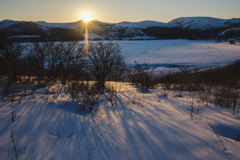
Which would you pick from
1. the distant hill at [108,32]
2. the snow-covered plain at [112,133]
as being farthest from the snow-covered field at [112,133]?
the distant hill at [108,32]

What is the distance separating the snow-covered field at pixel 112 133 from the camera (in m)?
1.67

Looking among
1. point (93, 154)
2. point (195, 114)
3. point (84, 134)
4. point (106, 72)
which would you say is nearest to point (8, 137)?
point (84, 134)

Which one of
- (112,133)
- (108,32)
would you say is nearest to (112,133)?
(112,133)

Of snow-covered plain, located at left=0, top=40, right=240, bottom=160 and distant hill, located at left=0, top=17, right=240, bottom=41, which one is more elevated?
distant hill, located at left=0, top=17, right=240, bottom=41

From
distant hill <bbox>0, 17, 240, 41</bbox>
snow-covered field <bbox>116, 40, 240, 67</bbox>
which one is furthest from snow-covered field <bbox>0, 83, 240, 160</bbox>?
snow-covered field <bbox>116, 40, 240, 67</bbox>

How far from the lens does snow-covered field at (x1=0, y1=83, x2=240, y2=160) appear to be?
5.46 feet

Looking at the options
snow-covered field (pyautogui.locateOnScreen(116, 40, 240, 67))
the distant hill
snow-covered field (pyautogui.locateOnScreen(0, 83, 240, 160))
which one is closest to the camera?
snow-covered field (pyautogui.locateOnScreen(0, 83, 240, 160))

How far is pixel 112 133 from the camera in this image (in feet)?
7.03

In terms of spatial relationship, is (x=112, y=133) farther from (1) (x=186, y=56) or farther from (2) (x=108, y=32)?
(2) (x=108, y=32)

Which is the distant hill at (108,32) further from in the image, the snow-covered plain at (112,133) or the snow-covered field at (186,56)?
the snow-covered field at (186,56)

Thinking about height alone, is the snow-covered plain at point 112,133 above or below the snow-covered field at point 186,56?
below

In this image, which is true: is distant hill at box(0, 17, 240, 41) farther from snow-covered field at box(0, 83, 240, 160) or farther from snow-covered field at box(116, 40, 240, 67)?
snow-covered field at box(116, 40, 240, 67)

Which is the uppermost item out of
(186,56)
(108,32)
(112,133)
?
(108,32)

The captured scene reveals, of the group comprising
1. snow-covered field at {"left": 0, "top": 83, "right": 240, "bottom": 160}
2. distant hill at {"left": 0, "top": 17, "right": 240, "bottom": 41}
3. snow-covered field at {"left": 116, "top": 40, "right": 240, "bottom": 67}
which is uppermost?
distant hill at {"left": 0, "top": 17, "right": 240, "bottom": 41}
